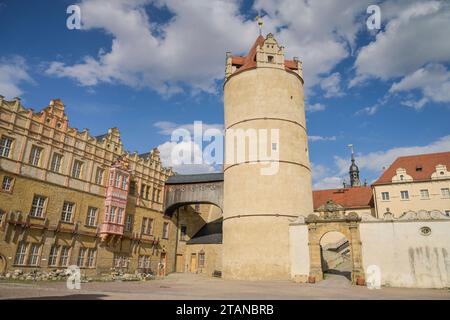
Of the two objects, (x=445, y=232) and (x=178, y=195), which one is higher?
(x=178, y=195)

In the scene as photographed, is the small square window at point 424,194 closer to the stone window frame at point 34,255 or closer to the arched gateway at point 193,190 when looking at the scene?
the arched gateway at point 193,190

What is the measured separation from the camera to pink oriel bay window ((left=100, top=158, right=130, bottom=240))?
26.4 meters

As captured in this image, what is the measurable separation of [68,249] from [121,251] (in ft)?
17.2

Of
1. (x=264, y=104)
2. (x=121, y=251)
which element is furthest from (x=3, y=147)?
(x=264, y=104)

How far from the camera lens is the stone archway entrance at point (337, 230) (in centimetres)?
2102

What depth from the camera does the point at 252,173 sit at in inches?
1050

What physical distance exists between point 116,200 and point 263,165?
12503 millimetres

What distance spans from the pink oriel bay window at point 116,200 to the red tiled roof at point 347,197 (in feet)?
83.8

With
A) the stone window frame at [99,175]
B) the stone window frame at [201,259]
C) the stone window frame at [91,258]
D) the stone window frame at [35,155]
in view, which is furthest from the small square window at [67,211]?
the stone window frame at [201,259]

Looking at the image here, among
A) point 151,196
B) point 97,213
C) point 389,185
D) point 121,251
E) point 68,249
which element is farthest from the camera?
point 389,185
